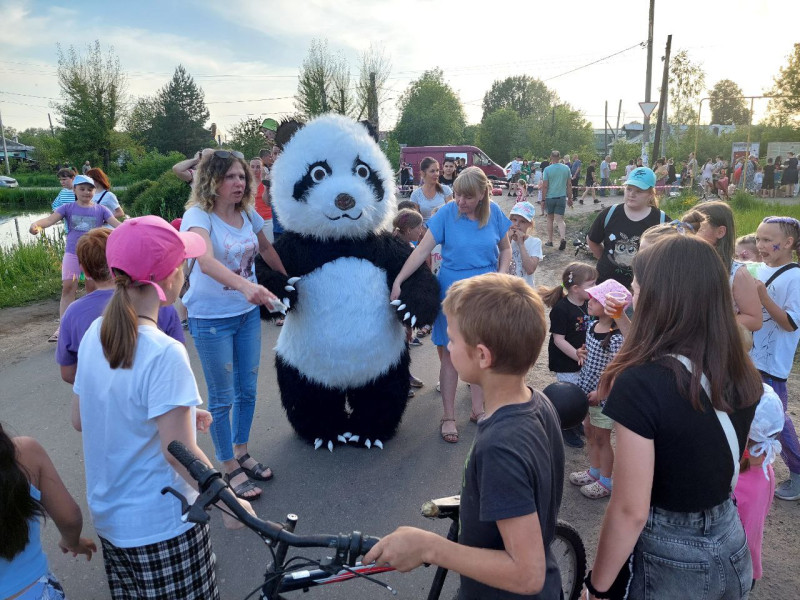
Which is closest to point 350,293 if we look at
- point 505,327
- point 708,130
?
point 505,327

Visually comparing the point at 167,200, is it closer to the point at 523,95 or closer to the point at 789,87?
the point at 789,87

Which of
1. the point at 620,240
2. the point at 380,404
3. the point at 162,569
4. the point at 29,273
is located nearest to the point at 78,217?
the point at 29,273

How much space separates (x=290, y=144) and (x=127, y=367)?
2238 mm

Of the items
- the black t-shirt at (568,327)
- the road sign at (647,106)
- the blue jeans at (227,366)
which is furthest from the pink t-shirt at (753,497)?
the road sign at (647,106)

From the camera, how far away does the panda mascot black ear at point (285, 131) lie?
141 inches

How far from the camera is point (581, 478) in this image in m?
3.19

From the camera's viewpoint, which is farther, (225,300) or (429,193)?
(429,193)

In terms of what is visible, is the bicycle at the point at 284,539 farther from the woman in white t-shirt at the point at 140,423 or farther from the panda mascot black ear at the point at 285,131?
the panda mascot black ear at the point at 285,131

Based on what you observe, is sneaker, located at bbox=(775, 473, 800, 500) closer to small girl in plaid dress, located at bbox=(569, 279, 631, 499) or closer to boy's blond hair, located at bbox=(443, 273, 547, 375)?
small girl in plaid dress, located at bbox=(569, 279, 631, 499)

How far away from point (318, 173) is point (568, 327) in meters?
1.87

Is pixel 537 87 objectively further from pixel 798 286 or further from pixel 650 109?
pixel 798 286

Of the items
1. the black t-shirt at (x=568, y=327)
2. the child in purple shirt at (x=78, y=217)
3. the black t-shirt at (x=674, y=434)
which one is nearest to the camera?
the black t-shirt at (x=674, y=434)

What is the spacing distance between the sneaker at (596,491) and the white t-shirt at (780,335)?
3.54 feet

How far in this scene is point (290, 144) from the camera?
3.46 m
